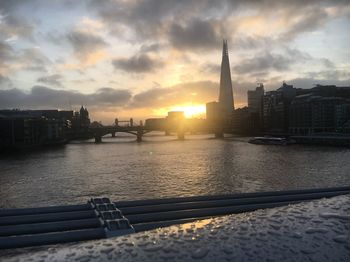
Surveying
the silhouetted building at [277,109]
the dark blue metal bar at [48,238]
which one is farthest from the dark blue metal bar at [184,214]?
the silhouetted building at [277,109]

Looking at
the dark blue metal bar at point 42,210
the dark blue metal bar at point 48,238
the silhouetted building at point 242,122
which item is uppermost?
the silhouetted building at point 242,122

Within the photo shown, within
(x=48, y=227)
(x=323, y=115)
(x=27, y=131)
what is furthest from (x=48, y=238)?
(x=323, y=115)

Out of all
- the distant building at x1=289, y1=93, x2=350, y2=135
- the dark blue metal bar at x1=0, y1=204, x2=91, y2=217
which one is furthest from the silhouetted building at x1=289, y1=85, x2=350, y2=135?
the dark blue metal bar at x1=0, y1=204, x2=91, y2=217

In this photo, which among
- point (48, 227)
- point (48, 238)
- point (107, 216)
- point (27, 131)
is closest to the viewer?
point (48, 238)

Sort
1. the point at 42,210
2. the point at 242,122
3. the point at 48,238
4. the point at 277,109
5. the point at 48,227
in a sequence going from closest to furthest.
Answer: the point at 48,238, the point at 48,227, the point at 42,210, the point at 277,109, the point at 242,122

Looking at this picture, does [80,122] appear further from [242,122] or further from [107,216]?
[107,216]

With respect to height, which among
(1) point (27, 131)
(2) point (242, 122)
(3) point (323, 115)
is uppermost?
(3) point (323, 115)

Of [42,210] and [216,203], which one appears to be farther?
[216,203]

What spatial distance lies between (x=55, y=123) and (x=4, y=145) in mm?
26266

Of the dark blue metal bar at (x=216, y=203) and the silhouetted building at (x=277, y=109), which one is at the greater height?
the silhouetted building at (x=277, y=109)

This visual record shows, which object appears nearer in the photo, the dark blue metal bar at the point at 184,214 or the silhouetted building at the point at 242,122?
the dark blue metal bar at the point at 184,214

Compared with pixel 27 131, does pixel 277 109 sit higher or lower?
higher

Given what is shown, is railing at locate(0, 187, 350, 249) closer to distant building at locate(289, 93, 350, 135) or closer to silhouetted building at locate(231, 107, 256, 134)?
distant building at locate(289, 93, 350, 135)

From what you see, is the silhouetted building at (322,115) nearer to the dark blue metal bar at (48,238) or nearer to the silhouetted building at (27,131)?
the silhouetted building at (27,131)
